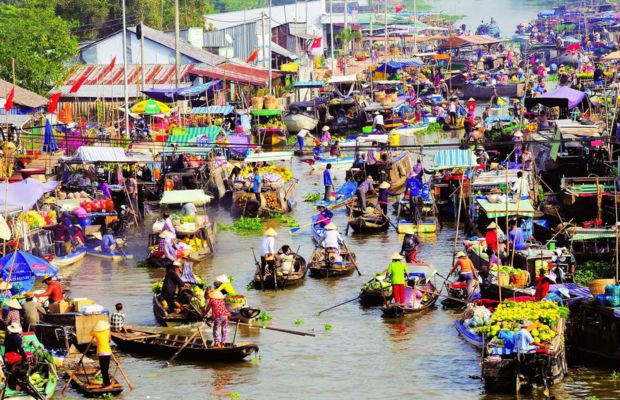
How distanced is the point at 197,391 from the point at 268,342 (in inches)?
116

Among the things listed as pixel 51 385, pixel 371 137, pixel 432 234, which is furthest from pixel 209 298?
pixel 371 137

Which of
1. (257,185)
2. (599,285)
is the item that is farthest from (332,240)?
(257,185)

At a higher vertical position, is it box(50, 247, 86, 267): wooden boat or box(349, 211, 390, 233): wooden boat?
box(349, 211, 390, 233): wooden boat

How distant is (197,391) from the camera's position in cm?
1912

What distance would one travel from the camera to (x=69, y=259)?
93.0ft

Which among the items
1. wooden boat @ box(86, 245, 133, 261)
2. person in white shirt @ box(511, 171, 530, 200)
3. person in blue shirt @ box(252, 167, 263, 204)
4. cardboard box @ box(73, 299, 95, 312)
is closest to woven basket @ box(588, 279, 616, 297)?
cardboard box @ box(73, 299, 95, 312)

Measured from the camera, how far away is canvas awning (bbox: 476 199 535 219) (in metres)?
27.4

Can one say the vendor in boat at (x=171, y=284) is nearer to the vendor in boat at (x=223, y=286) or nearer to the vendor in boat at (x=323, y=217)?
the vendor in boat at (x=223, y=286)

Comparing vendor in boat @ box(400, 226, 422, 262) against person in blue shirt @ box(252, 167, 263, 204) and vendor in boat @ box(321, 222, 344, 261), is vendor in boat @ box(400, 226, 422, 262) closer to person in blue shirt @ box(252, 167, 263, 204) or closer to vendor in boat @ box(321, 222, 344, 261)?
vendor in boat @ box(321, 222, 344, 261)

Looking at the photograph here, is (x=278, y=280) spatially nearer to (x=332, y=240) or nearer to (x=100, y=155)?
(x=332, y=240)

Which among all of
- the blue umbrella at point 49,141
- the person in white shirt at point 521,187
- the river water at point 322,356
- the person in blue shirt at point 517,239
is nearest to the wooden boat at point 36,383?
the river water at point 322,356

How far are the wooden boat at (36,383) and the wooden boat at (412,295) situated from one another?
666 cm

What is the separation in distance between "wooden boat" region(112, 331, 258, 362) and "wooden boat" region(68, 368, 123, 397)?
167 centimetres

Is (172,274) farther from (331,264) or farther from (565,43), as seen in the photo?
(565,43)
